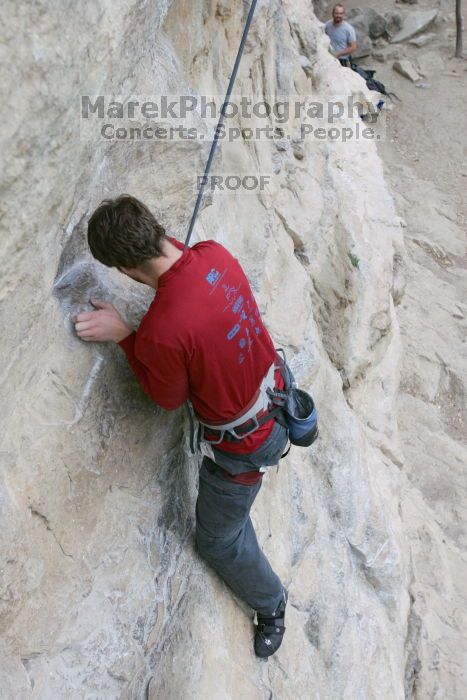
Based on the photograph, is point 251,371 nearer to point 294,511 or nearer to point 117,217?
point 117,217

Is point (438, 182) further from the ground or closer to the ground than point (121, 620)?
closer to the ground

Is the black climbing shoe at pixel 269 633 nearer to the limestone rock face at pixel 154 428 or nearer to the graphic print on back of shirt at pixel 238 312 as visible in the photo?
the limestone rock face at pixel 154 428

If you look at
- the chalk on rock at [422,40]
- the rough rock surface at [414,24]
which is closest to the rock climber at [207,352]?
the chalk on rock at [422,40]

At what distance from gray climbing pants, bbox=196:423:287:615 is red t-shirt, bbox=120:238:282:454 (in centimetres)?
28

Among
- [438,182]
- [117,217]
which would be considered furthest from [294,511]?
[438,182]

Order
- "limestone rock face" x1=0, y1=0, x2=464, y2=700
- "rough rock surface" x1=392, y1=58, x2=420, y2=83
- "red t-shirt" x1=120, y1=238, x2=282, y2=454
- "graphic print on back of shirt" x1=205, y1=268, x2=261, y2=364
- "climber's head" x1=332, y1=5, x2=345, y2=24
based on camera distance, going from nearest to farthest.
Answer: "limestone rock face" x1=0, y1=0, x2=464, y2=700 < "red t-shirt" x1=120, y1=238, x2=282, y2=454 < "graphic print on back of shirt" x1=205, y1=268, x2=261, y2=364 < "climber's head" x1=332, y1=5, x2=345, y2=24 < "rough rock surface" x1=392, y1=58, x2=420, y2=83

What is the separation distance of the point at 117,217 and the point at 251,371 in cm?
82

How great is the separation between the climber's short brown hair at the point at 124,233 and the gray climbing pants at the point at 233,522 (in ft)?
3.18

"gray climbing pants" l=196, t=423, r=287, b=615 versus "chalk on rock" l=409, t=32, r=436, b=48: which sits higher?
"gray climbing pants" l=196, t=423, r=287, b=615

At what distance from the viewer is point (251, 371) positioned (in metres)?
2.64

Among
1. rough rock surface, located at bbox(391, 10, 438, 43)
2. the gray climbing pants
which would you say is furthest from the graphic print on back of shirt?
rough rock surface, located at bbox(391, 10, 438, 43)

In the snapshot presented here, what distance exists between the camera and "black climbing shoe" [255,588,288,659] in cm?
326

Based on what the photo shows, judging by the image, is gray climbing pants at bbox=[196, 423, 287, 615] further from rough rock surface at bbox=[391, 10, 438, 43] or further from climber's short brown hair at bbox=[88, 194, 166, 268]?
rough rock surface at bbox=[391, 10, 438, 43]

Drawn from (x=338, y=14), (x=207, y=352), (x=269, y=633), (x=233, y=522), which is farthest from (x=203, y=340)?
(x=338, y=14)
